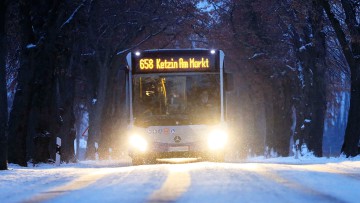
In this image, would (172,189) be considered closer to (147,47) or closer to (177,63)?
(177,63)

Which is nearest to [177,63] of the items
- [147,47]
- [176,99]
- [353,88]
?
[176,99]

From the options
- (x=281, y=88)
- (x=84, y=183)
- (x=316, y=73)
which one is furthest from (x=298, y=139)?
(x=84, y=183)

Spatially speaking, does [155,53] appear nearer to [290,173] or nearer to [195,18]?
[290,173]

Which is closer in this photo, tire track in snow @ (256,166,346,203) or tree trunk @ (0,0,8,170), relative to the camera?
tire track in snow @ (256,166,346,203)

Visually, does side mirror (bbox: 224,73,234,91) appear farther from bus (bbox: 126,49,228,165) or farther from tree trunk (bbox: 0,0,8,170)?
tree trunk (bbox: 0,0,8,170)

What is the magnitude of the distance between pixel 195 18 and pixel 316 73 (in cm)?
777

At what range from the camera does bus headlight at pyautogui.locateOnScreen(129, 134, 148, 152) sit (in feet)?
67.6

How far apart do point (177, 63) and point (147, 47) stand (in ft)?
55.0

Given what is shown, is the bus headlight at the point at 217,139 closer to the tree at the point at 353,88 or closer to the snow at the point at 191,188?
the tree at the point at 353,88

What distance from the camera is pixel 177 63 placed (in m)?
20.4

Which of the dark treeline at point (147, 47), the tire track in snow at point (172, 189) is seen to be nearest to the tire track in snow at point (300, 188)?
the tire track in snow at point (172, 189)

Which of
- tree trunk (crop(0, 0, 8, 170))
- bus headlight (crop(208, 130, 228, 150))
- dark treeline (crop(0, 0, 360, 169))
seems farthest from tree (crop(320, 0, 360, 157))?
tree trunk (crop(0, 0, 8, 170))

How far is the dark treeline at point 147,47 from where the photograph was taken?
67.0 ft

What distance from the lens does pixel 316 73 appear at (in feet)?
93.4
